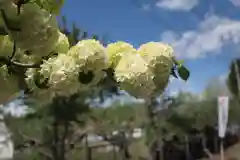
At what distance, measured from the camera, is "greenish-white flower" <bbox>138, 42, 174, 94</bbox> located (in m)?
0.55

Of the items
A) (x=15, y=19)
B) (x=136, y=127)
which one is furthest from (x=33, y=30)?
(x=136, y=127)

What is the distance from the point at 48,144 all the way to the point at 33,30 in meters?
8.74

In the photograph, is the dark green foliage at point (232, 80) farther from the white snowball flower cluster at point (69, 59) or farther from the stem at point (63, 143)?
the white snowball flower cluster at point (69, 59)

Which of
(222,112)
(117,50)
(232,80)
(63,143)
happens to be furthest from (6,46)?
(232,80)

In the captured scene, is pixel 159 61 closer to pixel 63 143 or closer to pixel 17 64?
pixel 17 64

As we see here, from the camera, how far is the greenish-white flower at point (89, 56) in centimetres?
54

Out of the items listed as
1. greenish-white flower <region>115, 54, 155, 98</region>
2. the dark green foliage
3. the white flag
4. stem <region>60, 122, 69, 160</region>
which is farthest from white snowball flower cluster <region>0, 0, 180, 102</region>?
the dark green foliage

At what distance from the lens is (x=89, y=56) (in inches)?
21.1

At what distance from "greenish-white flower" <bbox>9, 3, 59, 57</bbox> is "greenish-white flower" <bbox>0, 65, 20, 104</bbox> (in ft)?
0.17

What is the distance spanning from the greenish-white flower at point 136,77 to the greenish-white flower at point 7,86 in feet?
0.39

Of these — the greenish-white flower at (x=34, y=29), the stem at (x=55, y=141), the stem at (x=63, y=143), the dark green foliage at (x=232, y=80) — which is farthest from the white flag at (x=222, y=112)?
the dark green foliage at (x=232, y=80)

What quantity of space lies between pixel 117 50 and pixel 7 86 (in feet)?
0.45

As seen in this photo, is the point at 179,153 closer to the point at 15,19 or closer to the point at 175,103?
the point at 175,103

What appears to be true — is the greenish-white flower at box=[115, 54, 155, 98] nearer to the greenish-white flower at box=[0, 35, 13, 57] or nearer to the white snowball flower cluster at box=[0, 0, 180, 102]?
the white snowball flower cluster at box=[0, 0, 180, 102]
